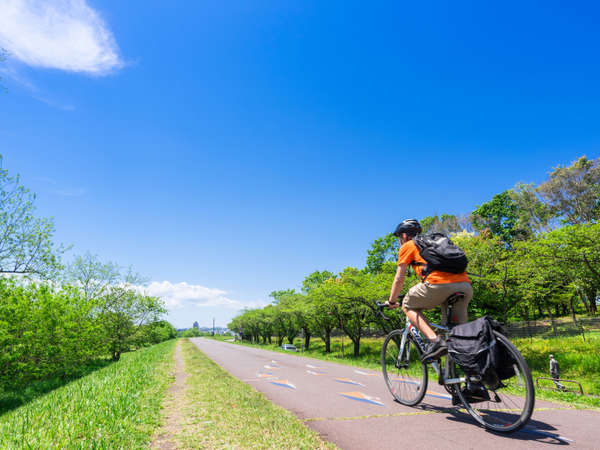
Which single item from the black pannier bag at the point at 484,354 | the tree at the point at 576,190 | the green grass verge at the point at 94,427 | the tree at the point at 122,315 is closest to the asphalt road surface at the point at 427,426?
the black pannier bag at the point at 484,354

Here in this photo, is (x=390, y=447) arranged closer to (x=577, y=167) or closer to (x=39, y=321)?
(x=39, y=321)

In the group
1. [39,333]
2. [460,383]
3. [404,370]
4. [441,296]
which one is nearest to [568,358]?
[404,370]

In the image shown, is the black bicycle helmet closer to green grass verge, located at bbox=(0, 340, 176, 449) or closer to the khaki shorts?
the khaki shorts

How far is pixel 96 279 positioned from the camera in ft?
106

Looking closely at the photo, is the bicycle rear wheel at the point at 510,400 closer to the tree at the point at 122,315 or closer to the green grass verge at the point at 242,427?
the green grass verge at the point at 242,427

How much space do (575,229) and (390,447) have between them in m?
13.7

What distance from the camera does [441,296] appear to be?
3.62 meters

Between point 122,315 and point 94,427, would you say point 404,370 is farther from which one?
point 122,315

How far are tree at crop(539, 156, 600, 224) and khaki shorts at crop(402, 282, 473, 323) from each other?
136ft

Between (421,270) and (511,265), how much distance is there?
48.7 ft

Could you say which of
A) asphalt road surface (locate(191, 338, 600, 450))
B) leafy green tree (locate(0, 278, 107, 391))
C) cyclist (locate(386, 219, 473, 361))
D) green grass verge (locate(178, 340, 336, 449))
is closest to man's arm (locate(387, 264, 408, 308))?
cyclist (locate(386, 219, 473, 361))

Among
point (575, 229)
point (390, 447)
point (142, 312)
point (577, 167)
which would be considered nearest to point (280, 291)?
point (142, 312)

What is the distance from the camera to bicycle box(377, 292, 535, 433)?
115 inches

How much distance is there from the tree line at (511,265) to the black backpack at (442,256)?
0.29m
